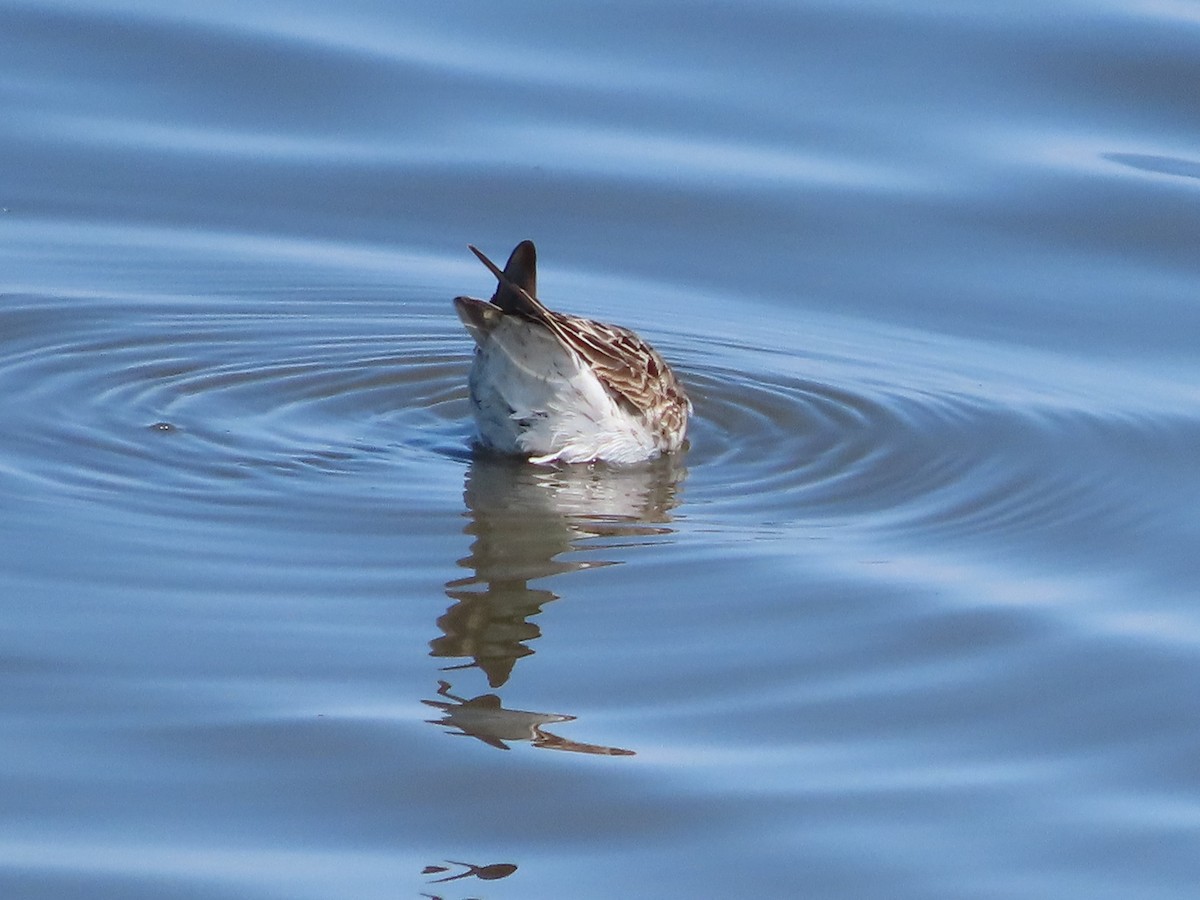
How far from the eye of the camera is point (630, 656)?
6648mm

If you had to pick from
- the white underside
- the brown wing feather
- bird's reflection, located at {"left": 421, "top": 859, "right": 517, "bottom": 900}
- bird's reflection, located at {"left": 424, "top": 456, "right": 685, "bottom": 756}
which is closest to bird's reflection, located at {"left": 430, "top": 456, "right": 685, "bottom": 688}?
bird's reflection, located at {"left": 424, "top": 456, "right": 685, "bottom": 756}

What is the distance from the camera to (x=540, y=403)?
888 cm

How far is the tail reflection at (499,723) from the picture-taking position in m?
5.99

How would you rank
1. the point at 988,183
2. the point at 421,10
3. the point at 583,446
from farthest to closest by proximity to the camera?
the point at 421,10
the point at 988,183
the point at 583,446

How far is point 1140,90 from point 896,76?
1459 mm

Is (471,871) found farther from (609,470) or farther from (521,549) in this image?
(609,470)

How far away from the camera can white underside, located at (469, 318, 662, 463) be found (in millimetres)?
8758

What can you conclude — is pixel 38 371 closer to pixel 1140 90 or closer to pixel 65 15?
pixel 65 15

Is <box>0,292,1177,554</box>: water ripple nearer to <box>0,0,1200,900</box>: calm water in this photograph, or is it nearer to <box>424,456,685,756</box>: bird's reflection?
<box>0,0,1200,900</box>: calm water

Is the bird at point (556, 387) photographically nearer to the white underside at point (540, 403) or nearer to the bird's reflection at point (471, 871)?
the white underside at point (540, 403)

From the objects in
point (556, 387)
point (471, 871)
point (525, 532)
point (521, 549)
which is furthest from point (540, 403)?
point (471, 871)

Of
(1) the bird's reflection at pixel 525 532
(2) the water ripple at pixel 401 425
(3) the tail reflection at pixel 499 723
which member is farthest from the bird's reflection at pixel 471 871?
(2) the water ripple at pixel 401 425

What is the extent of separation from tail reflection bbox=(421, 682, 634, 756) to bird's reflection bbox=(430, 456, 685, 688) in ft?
0.58

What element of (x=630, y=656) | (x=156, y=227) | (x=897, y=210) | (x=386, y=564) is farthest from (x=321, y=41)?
(x=630, y=656)
